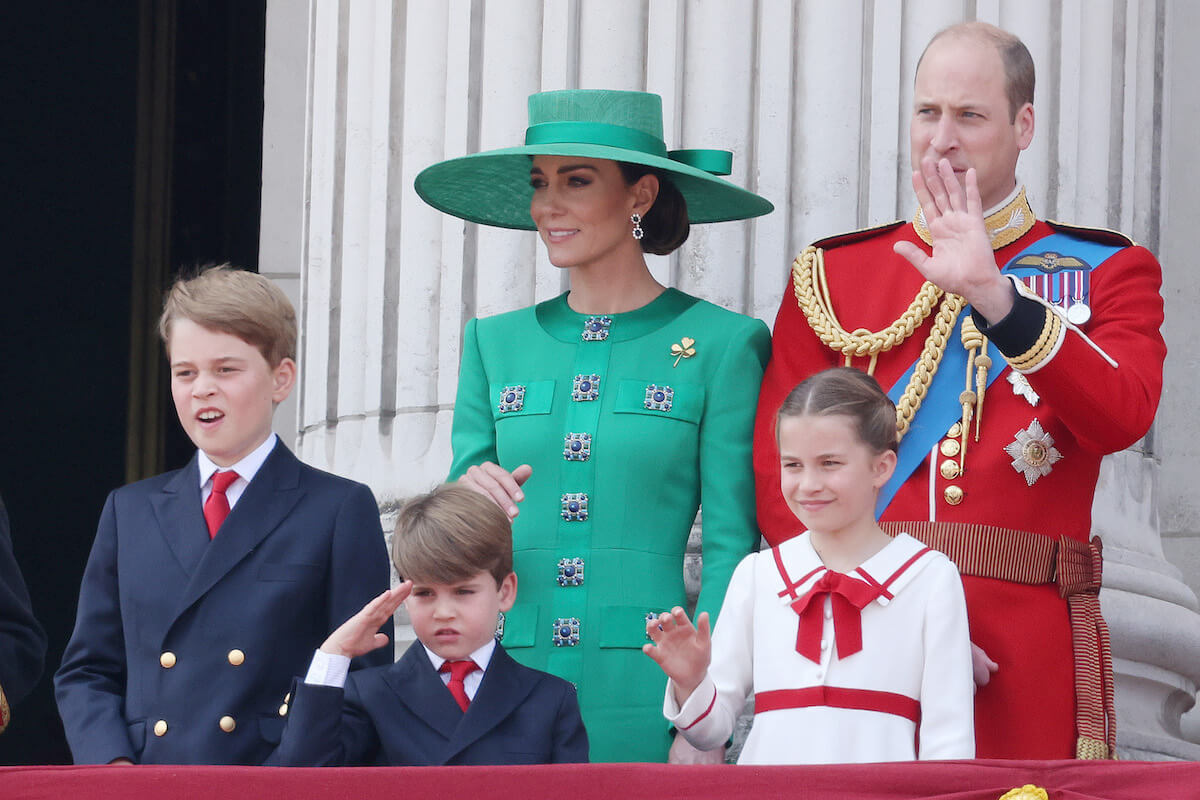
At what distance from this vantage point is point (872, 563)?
327cm

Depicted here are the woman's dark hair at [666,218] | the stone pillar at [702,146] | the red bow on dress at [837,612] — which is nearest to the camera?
the red bow on dress at [837,612]

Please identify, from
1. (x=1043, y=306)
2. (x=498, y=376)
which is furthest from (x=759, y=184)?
(x=1043, y=306)

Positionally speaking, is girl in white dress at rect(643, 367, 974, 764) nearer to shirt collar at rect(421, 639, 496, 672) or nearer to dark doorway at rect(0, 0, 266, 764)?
shirt collar at rect(421, 639, 496, 672)

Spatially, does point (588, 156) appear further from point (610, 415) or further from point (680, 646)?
point (680, 646)

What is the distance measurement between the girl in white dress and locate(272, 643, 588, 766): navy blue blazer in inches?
7.5

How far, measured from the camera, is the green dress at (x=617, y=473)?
3648 millimetres

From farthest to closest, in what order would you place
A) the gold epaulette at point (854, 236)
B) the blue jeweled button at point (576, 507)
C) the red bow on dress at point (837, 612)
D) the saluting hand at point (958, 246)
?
the gold epaulette at point (854, 236)
the blue jeweled button at point (576, 507)
the saluting hand at point (958, 246)
the red bow on dress at point (837, 612)

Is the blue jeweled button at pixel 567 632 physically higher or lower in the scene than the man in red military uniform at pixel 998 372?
lower

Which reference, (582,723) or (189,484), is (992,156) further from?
(189,484)

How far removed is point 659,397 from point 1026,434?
0.68 metres

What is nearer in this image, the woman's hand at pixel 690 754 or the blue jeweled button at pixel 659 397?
the woman's hand at pixel 690 754

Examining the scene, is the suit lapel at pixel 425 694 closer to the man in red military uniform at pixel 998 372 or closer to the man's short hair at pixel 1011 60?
the man in red military uniform at pixel 998 372

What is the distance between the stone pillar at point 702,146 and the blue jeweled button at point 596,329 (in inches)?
33.8

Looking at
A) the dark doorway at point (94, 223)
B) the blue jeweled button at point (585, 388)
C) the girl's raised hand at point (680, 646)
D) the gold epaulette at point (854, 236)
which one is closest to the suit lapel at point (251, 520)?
the blue jeweled button at point (585, 388)
